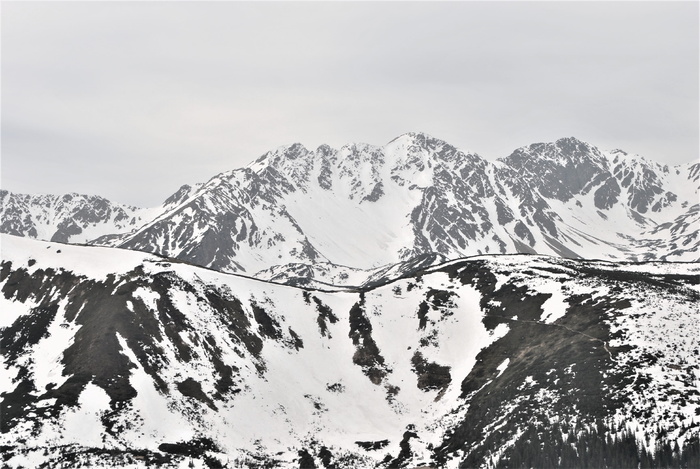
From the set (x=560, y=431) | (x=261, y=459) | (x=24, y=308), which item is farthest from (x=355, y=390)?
(x=24, y=308)

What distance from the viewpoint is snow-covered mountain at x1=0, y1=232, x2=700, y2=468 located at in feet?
299

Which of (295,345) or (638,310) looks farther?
(295,345)

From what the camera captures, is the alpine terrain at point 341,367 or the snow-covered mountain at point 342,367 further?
the snow-covered mountain at point 342,367

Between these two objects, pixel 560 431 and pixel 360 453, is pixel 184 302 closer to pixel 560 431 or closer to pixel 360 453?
pixel 360 453

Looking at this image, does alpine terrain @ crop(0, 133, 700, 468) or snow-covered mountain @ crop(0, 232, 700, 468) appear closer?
alpine terrain @ crop(0, 133, 700, 468)

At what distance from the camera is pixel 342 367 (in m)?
138

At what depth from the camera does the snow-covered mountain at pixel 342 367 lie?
299ft

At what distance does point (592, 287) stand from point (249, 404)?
75.9 m

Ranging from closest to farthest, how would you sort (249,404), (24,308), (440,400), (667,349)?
(667,349) → (249,404) → (440,400) → (24,308)

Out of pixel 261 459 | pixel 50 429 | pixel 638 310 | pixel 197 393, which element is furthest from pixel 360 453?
pixel 638 310

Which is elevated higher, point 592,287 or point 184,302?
point 184,302

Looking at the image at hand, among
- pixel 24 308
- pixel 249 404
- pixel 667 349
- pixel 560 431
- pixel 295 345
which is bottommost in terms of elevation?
pixel 560 431

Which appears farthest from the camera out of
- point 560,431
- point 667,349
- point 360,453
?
point 360,453

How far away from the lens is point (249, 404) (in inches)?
4552
